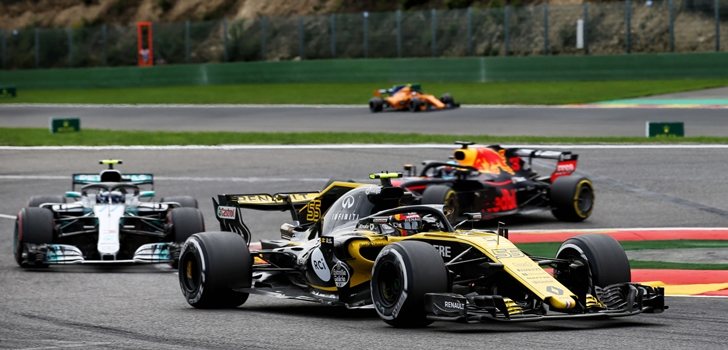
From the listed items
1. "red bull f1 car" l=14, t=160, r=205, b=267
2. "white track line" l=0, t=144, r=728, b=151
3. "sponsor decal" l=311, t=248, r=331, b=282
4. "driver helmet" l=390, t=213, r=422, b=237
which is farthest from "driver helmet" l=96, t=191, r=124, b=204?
"white track line" l=0, t=144, r=728, b=151

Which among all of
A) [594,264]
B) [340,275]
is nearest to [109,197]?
[340,275]

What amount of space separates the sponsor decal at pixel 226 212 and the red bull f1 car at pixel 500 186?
6395mm

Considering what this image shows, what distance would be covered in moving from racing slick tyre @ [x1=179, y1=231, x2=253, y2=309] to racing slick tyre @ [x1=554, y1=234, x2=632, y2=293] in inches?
126

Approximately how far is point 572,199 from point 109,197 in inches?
302

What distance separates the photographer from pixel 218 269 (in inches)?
548

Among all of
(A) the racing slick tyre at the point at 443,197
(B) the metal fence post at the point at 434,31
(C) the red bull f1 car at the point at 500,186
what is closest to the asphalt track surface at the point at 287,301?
(C) the red bull f1 car at the point at 500,186

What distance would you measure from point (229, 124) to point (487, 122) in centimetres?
855

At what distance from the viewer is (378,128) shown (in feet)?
136

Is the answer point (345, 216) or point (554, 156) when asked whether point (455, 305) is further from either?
point (554, 156)

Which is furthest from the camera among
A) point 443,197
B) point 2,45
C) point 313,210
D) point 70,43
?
point 2,45

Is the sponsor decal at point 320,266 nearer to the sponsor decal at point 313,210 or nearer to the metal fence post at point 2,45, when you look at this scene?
the sponsor decal at point 313,210

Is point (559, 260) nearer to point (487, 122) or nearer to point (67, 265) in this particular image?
point (67, 265)

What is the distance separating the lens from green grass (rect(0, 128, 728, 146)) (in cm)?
3450

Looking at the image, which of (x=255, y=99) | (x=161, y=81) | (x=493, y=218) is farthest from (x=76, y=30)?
(x=493, y=218)
